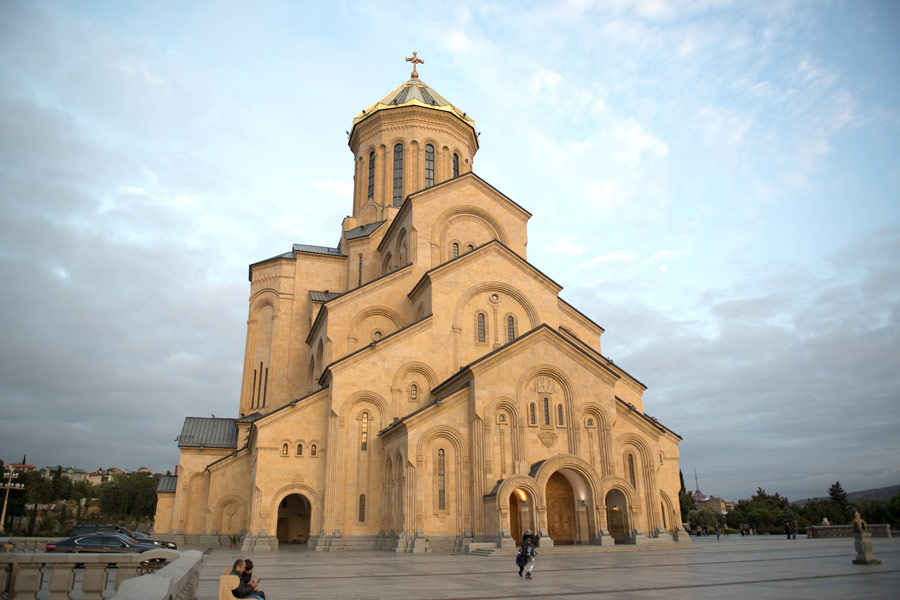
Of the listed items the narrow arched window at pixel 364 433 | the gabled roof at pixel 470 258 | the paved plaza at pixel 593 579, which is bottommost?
the paved plaza at pixel 593 579

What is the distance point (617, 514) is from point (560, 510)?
2285 millimetres

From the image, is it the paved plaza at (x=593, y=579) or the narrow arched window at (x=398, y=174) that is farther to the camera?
the narrow arched window at (x=398, y=174)

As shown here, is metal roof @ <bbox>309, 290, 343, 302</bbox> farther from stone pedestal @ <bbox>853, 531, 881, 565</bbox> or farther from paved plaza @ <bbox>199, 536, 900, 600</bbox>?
stone pedestal @ <bbox>853, 531, 881, 565</bbox>

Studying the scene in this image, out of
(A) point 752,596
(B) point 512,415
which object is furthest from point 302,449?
(A) point 752,596

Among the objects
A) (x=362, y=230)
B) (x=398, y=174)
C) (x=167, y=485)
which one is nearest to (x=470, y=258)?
(x=362, y=230)

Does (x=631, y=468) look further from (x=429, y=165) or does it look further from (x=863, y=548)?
(x=429, y=165)

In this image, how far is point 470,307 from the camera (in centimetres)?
2814

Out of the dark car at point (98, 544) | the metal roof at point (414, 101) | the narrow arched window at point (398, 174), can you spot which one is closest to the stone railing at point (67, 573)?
the dark car at point (98, 544)

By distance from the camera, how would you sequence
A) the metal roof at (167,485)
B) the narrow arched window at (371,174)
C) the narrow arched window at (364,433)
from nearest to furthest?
the narrow arched window at (364,433)
the metal roof at (167,485)
the narrow arched window at (371,174)

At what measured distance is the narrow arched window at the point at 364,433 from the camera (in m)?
25.9

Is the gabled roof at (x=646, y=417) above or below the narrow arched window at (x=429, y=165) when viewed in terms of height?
below

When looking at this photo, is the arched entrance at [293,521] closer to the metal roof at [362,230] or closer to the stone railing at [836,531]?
the metal roof at [362,230]

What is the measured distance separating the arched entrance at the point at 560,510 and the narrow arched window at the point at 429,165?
21.8 metres

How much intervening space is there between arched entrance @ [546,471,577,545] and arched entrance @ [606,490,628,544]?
A: 62.0 inches
